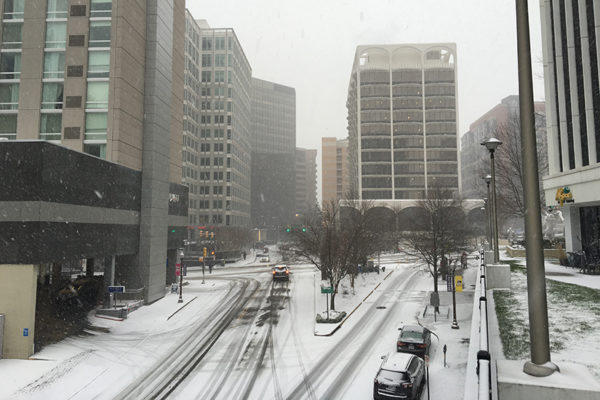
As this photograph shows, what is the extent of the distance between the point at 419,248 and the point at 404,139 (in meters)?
79.2

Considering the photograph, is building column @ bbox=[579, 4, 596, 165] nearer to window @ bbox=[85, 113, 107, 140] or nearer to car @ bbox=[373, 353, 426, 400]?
car @ bbox=[373, 353, 426, 400]

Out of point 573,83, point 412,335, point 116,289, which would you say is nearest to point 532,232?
point 412,335

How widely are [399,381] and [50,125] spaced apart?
31701 millimetres

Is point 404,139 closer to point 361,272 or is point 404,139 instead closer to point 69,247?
point 361,272

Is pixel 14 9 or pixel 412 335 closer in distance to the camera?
pixel 412 335

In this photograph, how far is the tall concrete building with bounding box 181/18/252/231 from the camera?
99688 millimetres

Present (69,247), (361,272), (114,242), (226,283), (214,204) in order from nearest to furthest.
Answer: (69,247), (114,242), (226,283), (361,272), (214,204)

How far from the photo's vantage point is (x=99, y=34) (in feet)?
109

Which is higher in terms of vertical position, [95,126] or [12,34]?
[12,34]

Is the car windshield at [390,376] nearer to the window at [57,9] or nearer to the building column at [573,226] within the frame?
the building column at [573,226]

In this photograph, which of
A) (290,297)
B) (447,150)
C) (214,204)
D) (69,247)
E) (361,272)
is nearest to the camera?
(69,247)

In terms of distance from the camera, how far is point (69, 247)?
24.5 meters

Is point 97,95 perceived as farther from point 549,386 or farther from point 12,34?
point 549,386

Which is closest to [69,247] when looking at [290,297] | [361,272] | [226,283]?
[290,297]
